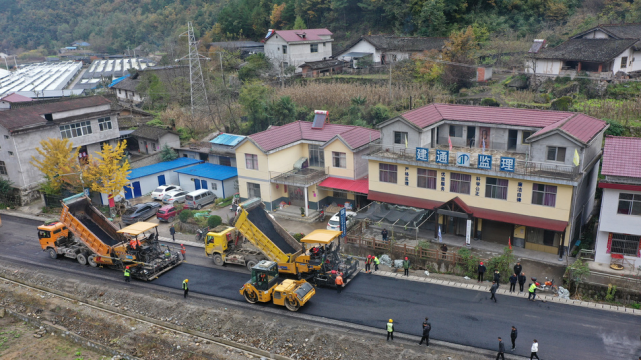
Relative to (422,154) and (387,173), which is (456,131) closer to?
(422,154)

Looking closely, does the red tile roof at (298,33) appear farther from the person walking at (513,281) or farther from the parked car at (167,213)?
the person walking at (513,281)

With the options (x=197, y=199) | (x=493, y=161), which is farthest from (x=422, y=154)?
(x=197, y=199)

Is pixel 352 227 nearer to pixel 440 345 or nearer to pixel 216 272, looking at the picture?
pixel 216 272

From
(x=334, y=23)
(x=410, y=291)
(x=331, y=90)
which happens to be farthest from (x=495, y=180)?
(x=334, y=23)

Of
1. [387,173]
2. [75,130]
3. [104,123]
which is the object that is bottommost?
[387,173]

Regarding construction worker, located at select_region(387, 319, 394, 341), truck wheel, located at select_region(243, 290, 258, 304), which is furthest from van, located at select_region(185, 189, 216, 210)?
construction worker, located at select_region(387, 319, 394, 341)
